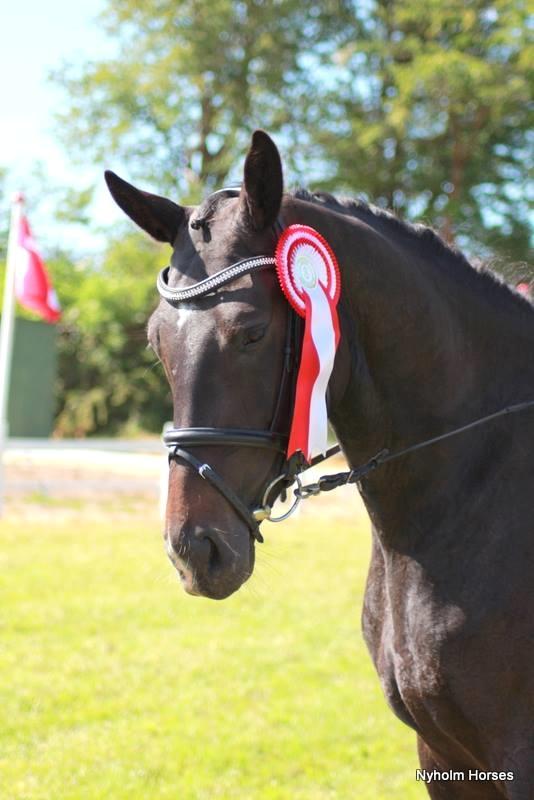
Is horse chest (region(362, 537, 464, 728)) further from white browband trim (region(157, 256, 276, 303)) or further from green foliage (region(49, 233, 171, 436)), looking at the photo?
green foliage (region(49, 233, 171, 436))

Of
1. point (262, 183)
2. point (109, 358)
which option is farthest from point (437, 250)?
point (109, 358)

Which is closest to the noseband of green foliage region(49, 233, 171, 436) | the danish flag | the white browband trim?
the white browband trim

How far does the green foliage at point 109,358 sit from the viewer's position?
3139 centimetres

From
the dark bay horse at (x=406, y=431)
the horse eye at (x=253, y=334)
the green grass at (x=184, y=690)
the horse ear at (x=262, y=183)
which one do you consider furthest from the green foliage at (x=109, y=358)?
the horse eye at (x=253, y=334)

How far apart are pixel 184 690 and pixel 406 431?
4.06 meters

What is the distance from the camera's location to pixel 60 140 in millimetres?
31828

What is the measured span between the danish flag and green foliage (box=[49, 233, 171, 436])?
1780cm

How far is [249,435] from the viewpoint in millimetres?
2350

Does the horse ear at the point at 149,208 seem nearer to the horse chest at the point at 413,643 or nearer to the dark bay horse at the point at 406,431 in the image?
the dark bay horse at the point at 406,431

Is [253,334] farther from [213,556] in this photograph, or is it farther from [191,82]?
[191,82]

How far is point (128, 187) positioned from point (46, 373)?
22.9 metres

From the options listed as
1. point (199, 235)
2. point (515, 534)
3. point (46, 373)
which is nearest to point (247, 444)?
point (199, 235)

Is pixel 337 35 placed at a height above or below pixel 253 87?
above

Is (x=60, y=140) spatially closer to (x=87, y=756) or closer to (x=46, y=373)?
(x=46, y=373)
